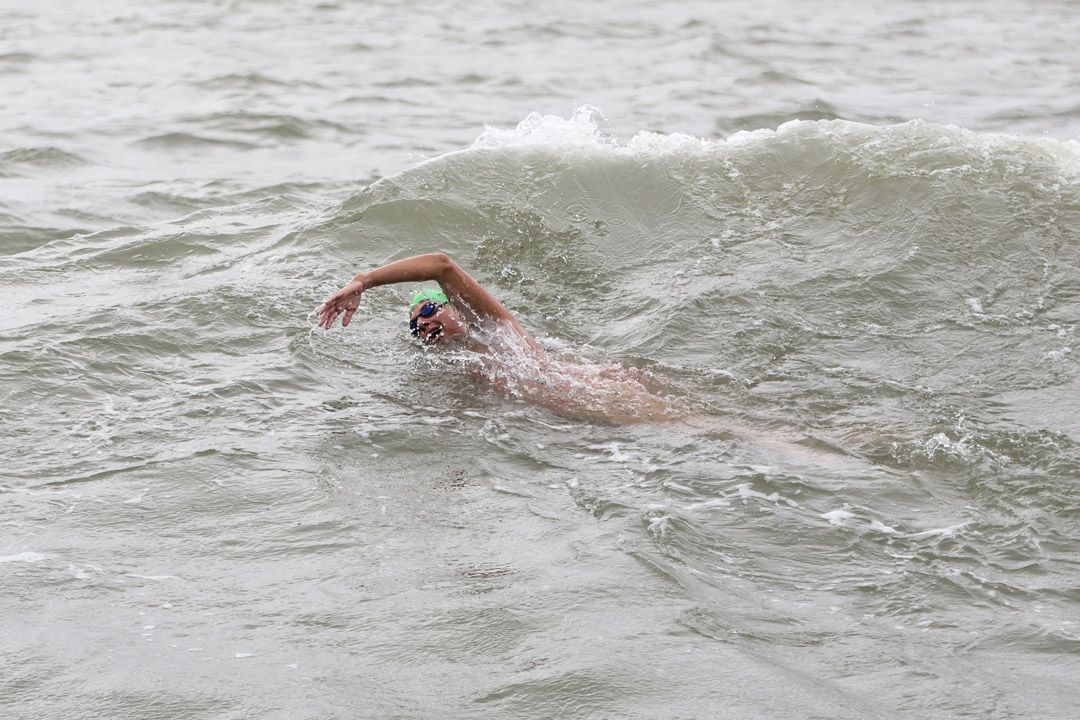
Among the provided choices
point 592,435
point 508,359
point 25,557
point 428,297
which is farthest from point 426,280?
point 25,557

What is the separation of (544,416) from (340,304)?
1301 millimetres

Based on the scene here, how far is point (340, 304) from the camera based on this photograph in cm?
688

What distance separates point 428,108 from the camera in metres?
15.0

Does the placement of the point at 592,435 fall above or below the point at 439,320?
below

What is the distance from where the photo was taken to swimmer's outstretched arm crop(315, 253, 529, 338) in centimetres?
688

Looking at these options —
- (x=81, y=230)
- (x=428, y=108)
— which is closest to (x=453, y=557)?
(x=81, y=230)

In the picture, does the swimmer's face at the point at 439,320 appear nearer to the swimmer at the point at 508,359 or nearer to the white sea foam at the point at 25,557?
the swimmer at the point at 508,359

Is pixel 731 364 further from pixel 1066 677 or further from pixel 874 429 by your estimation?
pixel 1066 677

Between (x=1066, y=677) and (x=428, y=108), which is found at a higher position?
(x=428, y=108)

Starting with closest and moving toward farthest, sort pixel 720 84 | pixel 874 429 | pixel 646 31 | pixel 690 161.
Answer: pixel 874 429 → pixel 690 161 → pixel 720 84 → pixel 646 31

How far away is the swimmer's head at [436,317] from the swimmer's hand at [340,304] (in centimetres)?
97

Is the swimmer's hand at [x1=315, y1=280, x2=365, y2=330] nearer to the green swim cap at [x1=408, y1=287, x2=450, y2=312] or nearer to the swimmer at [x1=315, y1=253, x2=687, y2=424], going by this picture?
the swimmer at [x1=315, y1=253, x2=687, y2=424]

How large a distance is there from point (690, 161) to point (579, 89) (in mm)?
4697

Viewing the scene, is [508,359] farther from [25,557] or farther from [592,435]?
[25,557]
